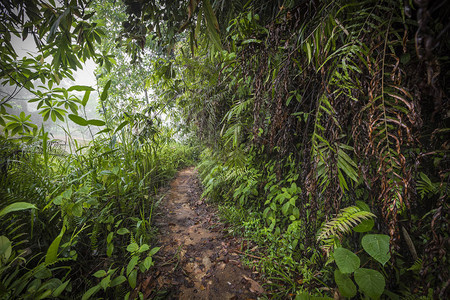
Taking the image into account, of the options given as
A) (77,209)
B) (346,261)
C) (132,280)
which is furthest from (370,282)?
(77,209)

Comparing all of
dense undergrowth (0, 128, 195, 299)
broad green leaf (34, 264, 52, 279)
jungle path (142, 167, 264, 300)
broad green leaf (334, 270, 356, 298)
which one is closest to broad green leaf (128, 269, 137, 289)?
dense undergrowth (0, 128, 195, 299)

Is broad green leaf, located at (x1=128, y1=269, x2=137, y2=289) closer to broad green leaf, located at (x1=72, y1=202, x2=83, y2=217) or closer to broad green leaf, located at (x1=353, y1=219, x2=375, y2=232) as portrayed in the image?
broad green leaf, located at (x1=72, y1=202, x2=83, y2=217)

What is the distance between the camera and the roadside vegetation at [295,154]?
778mm

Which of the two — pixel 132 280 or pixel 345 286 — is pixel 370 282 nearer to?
pixel 345 286

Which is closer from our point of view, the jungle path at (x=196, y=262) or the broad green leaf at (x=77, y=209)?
the broad green leaf at (x=77, y=209)

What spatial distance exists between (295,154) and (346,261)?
37.0 inches

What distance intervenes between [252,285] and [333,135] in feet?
→ 4.77

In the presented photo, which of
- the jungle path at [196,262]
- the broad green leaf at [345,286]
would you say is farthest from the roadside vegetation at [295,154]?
the jungle path at [196,262]

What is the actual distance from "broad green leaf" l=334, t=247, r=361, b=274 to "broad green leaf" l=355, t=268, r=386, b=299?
53 millimetres

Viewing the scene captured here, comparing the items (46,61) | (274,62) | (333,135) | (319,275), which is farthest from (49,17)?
(319,275)

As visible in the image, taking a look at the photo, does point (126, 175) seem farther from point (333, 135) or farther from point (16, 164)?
point (333, 135)

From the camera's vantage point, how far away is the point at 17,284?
94 cm

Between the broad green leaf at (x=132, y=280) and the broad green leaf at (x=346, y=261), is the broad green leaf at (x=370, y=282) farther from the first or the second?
the broad green leaf at (x=132, y=280)

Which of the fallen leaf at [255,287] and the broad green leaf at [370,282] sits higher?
the broad green leaf at [370,282]
